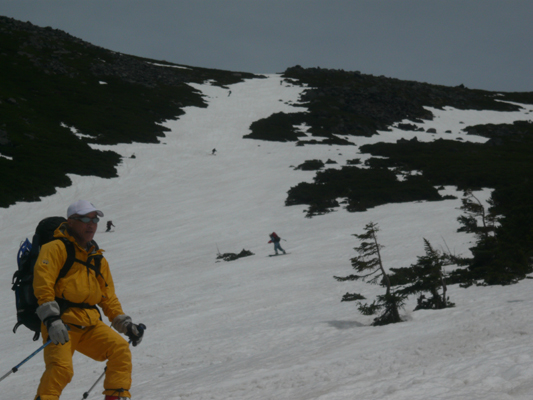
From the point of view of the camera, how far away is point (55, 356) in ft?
12.5

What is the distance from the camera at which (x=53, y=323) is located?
364 cm

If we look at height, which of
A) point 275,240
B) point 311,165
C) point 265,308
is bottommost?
point 265,308

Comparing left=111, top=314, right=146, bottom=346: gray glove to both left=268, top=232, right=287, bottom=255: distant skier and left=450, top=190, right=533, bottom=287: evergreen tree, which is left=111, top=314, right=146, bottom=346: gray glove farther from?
left=268, top=232, right=287, bottom=255: distant skier

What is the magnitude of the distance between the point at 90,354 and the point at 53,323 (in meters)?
0.68

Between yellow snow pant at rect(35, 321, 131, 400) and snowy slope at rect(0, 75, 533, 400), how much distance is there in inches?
56.6

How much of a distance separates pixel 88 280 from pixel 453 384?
3.44 meters

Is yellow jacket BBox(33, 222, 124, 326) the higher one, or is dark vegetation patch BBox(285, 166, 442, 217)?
dark vegetation patch BBox(285, 166, 442, 217)

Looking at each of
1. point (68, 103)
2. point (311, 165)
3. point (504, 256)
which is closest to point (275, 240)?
point (504, 256)

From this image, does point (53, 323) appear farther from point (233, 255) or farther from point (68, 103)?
point (68, 103)

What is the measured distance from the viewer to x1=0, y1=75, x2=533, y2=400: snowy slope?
507 centimetres

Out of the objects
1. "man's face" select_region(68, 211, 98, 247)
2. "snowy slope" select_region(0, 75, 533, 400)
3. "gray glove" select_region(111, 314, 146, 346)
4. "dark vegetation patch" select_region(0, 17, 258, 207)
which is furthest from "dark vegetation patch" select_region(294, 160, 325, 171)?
"man's face" select_region(68, 211, 98, 247)

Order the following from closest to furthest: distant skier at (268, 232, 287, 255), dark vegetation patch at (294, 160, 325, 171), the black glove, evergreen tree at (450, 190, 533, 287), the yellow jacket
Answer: the yellow jacket
the black glove
evergreen tree at (450, 190, 533, 287)
distant skier at (268, 232, 287, 255)
dark vegetation patch at (294, 160, 325, 171)

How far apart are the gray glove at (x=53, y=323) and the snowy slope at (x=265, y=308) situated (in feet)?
6.70

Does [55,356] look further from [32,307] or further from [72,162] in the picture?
[72,162]
